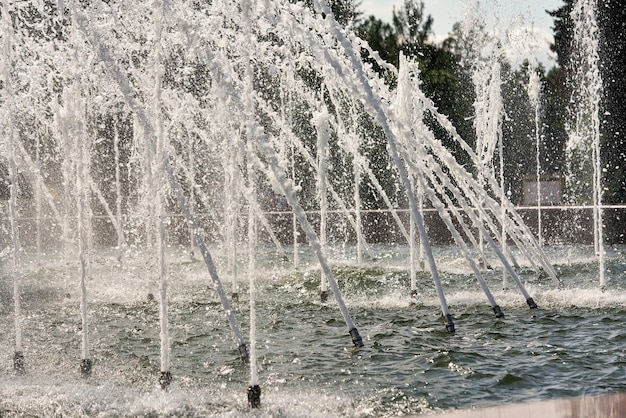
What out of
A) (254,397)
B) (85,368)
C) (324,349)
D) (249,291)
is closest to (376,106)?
(324,349)

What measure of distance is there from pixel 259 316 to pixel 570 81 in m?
33.3

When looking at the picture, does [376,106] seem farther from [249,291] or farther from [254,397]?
[249,291]

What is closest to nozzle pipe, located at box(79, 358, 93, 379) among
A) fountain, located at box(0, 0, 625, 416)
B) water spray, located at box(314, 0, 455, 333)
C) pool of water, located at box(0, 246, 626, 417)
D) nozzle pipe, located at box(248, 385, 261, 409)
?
fountain, located at box(0, 0, 625, 416)

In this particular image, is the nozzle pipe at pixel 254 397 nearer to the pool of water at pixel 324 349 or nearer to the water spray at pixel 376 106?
the pool of water at pixel 324 349

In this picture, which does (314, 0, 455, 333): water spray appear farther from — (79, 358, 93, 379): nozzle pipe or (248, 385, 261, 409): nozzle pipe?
(79, 358, 93, 379): nozzle pipe

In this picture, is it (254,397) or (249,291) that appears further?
(249,291)

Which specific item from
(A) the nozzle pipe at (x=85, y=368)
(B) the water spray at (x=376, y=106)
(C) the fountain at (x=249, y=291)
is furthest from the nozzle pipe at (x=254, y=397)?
(B) the water spray at (x=376, y=106)

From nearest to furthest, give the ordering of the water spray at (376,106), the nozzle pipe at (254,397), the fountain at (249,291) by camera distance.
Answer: the nozzle pipe at (254,397), the fountain at (249,291), the water spray at (376,106)

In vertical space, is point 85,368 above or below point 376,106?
below

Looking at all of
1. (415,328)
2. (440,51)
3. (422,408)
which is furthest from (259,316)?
(440,51)

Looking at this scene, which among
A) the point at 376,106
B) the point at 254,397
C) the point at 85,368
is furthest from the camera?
the point at 376,106

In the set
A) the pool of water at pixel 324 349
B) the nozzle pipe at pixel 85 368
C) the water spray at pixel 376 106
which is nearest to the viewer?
the pool of water at pixel 324 349

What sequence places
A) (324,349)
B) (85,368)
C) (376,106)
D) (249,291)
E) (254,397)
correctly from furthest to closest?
(249,291) < (376,106) < (324,349) < (85,368) < (254,397)

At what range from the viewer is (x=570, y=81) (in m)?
45.3
